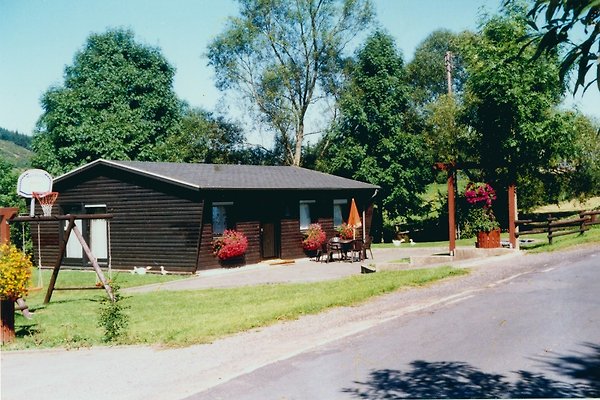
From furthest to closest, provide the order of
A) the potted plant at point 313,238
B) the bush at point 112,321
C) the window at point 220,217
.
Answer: the potted plant at point 313,238, the window at point 220,217, the bush at point 112,321

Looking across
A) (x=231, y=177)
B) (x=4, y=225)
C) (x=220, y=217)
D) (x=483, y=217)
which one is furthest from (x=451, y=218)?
(x=4, y=225)

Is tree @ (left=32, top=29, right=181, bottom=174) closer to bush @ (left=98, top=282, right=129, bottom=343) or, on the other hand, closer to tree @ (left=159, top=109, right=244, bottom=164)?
tree @ (left=159, top=109, right=244, bottom=164)

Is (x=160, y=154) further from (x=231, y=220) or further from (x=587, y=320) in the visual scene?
(x=587, y=320)

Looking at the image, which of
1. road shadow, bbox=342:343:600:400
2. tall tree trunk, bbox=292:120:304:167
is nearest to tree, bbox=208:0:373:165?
tall tree trunk, bbox=292:120:304:167

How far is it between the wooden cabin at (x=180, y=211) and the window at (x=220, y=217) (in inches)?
1.6

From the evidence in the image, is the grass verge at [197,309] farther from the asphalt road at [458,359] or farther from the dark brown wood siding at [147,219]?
the dark brown wood siding at [147,219]

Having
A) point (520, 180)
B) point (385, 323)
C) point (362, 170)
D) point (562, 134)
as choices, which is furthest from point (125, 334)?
point (520, 180)

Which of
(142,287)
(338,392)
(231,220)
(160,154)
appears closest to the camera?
(338,392)

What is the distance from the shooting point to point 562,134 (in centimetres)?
2728

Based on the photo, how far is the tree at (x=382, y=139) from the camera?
35.9 metres

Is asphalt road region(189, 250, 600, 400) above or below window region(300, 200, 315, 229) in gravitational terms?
below

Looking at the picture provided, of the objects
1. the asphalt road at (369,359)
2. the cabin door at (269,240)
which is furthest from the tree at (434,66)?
the asphalt road at (369,359)

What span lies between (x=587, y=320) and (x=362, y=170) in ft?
85.4

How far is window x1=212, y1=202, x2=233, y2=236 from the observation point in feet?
76.0
